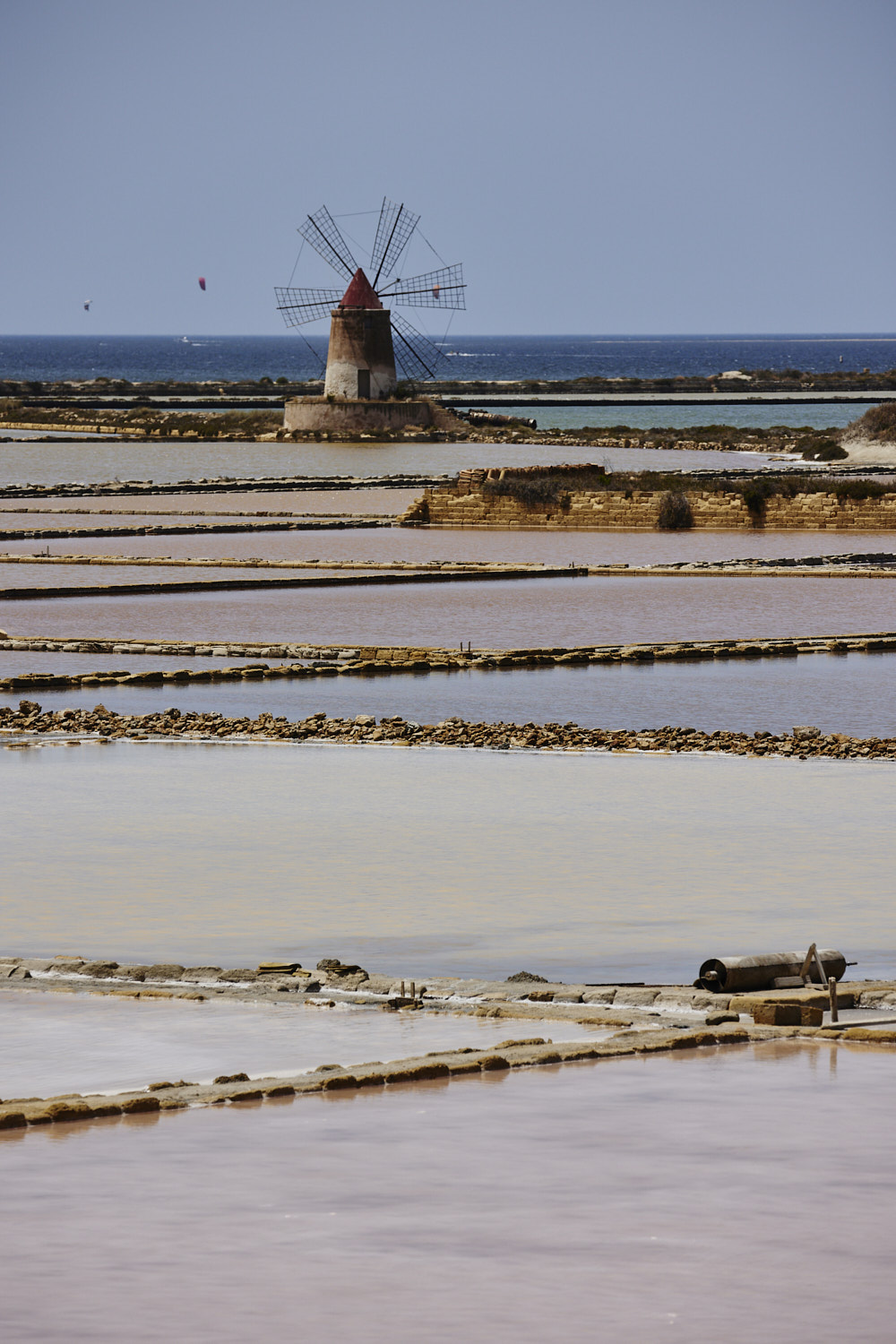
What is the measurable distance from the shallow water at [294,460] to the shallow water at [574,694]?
25.9 metres

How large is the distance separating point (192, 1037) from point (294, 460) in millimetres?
45404

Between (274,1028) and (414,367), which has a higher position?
(414,367)

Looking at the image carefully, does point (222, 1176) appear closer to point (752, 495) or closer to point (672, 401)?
point (752, 495)

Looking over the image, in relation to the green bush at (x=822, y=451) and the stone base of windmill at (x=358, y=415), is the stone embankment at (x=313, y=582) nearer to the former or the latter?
the green bush at (x=822, y=451)

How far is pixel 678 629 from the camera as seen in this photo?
2195 cm

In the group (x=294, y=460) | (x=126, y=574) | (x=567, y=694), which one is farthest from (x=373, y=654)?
(x=294, y=460)

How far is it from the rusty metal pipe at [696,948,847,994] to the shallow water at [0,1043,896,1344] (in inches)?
28.9

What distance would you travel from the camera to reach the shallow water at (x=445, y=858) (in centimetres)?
892

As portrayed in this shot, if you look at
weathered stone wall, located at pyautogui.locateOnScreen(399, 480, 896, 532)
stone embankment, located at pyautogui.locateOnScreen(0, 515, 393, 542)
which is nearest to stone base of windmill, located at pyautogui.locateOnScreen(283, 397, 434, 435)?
stone embankment, located at pyautogui.locateOnScreen(0, 515, 393, 542)

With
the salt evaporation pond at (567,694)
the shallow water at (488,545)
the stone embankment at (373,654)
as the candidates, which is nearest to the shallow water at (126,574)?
the shallow water at (488,545)

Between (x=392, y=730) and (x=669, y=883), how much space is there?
553cm

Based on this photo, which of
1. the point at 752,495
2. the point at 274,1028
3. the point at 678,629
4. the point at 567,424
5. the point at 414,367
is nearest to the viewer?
the point at 274,1028

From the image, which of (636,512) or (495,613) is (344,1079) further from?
(636,512)

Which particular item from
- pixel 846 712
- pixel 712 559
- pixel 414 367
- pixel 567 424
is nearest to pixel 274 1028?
pixel 846 712
